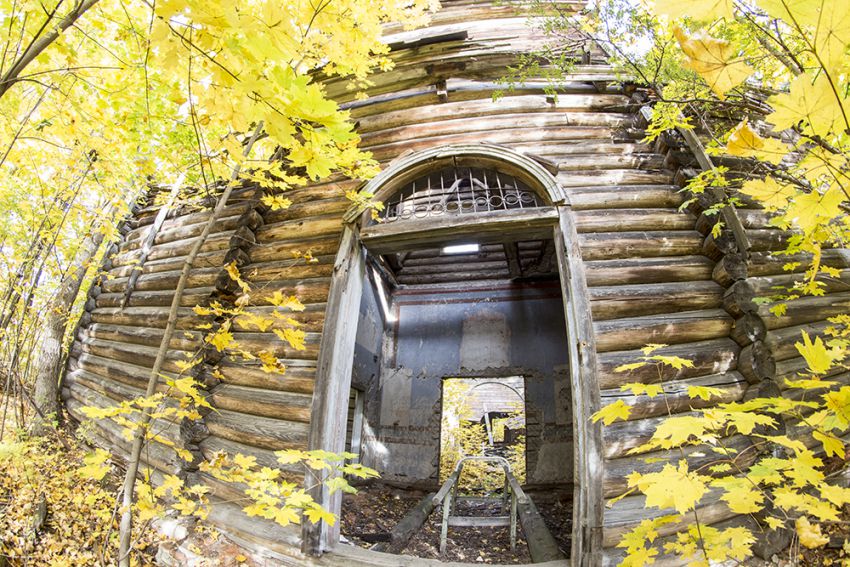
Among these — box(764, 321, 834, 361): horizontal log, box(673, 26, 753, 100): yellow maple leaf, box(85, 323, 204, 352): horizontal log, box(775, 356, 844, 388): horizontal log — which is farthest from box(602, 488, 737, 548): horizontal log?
box(85, 323, 204, 352): horizontal log

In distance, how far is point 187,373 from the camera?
4.11m

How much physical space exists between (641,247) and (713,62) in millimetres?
2868

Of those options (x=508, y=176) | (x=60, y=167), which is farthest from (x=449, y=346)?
(x=60, y=167)

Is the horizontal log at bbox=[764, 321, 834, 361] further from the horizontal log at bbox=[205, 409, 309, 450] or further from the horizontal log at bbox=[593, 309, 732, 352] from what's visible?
the horizontal log at bbox=[205, 409, 309, 450]

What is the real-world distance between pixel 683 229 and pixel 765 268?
2.46 feet

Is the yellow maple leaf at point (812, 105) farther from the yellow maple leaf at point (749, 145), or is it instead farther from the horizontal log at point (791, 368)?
the horizontal log at point (791, 368)

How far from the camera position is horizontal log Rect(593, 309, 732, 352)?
3.14 m

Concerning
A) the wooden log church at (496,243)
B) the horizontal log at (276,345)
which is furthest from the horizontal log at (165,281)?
the horizontal log at (276,345)

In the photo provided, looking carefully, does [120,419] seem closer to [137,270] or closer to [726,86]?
[726,86]

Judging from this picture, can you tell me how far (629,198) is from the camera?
3672 mm

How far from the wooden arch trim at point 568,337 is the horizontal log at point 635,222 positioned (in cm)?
17

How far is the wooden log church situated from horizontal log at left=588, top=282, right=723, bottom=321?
0.5 inches

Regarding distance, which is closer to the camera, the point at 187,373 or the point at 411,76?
the point at 187,373

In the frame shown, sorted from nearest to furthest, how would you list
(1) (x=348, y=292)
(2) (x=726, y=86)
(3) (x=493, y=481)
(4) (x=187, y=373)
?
(2) (x=726, y=86) → (1) (x=348, y=292) → (4) (x=187, y=373) → (3) (x=493, y=481)
